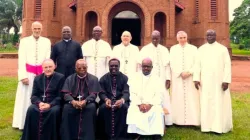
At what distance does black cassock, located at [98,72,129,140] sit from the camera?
559 cm

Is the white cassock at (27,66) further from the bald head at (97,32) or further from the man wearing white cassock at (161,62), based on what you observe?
the man wearing white cassock at (161,62)

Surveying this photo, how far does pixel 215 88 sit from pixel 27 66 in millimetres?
4211

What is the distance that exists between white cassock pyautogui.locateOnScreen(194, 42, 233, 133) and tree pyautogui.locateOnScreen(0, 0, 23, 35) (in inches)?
2278

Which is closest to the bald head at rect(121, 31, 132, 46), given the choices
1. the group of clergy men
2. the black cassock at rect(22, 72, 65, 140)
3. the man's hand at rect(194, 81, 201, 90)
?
the group of clergy men

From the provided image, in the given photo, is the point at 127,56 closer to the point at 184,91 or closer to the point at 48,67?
the point at 184,91

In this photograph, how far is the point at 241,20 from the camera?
4350 cm

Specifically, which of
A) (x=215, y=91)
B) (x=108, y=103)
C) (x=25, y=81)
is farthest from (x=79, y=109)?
(x=215, y=91)

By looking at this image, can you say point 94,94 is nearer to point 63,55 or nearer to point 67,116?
point 67,116

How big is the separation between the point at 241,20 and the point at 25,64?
4279cm

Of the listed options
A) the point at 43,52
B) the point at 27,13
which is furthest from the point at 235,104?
the point at 27,13

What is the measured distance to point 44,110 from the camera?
Result: 17.4ft

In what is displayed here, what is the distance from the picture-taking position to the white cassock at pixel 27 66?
6.33 meters

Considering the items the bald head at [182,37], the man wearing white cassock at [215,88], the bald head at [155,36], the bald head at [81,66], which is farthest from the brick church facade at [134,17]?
the bald head at [81,66]

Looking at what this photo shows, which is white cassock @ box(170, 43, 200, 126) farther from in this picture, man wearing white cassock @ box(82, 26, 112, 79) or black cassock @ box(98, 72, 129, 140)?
man wearing white cassock @ box(82, 26, 112, 79)
